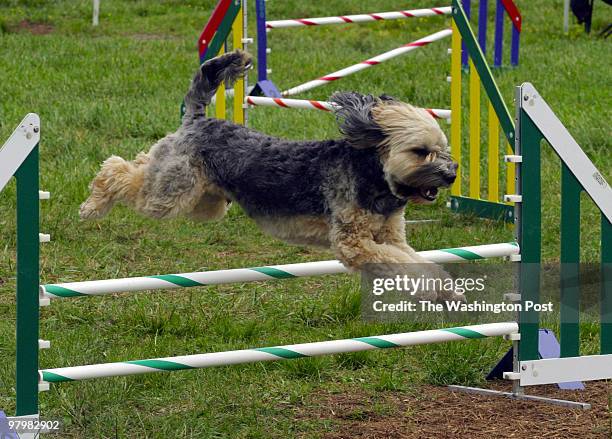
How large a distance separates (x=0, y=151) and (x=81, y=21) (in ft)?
39.2

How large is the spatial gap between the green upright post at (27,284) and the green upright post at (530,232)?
182 centimetres

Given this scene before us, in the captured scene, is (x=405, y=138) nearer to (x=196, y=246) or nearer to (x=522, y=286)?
→ (x=522, y=286)

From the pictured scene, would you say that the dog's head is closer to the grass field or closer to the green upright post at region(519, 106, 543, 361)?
the green upright post at region(519, 106, 543, 361)

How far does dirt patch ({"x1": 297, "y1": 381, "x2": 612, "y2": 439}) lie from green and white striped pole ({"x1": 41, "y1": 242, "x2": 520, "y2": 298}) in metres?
0.60

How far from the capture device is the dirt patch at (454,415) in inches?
178

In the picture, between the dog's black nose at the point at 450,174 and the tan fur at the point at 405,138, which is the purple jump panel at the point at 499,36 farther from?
the dog's black nose at the point at 450,174

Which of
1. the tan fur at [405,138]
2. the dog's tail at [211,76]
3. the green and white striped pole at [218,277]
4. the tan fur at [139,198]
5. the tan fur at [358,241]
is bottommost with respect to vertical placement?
the green and white striped pole at [218,277]

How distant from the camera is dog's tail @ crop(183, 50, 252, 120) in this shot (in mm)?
5301

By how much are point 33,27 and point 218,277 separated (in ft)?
37.9

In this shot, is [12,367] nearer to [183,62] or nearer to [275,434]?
[275,434]

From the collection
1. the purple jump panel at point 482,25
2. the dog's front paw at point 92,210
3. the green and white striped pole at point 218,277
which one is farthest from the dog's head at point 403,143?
the purple jump panel at point 482,25

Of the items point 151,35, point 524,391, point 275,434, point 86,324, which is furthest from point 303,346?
point 151,35

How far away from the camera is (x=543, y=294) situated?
240 inches

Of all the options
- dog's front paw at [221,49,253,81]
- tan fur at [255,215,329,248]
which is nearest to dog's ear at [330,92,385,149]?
tan fur at [255,215,329,248]
